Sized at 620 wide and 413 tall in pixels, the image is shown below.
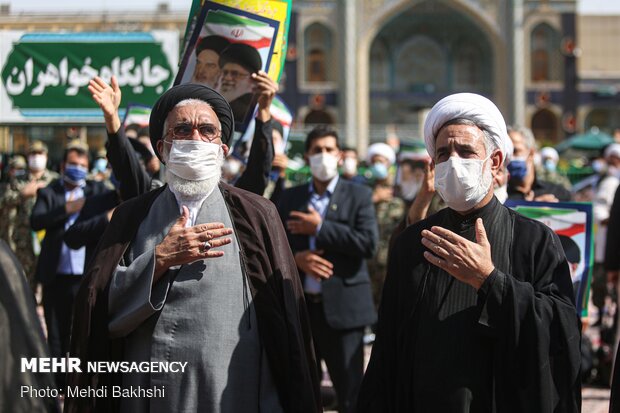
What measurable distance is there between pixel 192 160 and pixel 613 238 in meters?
3.43

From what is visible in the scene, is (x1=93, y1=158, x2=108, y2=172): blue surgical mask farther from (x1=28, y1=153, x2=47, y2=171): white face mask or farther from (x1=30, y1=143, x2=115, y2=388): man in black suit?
(x1=30, y1=143, x2=115, y2=388): man in black suit

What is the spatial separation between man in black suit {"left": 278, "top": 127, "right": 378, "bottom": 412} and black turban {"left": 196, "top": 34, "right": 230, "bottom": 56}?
1137 millimetres

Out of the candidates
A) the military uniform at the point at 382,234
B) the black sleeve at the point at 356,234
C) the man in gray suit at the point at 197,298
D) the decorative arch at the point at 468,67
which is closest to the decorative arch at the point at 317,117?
the decorative arch at the point at 468,67

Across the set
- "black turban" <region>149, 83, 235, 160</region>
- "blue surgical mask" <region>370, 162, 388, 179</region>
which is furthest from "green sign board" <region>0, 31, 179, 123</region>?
"blue surgical mask" <region>370, 162, 388, 179</region>

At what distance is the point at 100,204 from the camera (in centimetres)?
537

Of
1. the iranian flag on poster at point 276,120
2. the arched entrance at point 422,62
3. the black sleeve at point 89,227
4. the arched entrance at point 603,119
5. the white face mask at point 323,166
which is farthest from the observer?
the arched entrance at point 422,62

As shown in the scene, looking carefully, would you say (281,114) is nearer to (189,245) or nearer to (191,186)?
(191,186)

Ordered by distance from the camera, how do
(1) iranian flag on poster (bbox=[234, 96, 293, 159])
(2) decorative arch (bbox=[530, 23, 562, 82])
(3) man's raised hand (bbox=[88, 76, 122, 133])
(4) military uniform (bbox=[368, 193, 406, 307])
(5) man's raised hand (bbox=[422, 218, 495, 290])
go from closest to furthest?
(5) man's raised hand (bbox=[422, 218, 495, 290]), (3) man's raised hand (bbox=[88, 76, 122, 133]), (1) iranian flag on poster (bbox=[234, 96, 293, 159]), (4) military uniform (bbox=[368, 193, 406, 307]), (2) decorative arch (bbox=[530, 23, 562, 82])

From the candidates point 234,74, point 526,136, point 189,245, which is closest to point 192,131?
point 189,245

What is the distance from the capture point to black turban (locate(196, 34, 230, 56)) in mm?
4203

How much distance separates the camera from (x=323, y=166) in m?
5.20

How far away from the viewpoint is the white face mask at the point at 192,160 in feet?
9.62

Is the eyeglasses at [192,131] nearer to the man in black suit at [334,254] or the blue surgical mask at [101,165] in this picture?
the man in black suit at [334,254]

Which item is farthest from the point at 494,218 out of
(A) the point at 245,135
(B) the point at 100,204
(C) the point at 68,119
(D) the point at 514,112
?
(D) the point at 514,112
